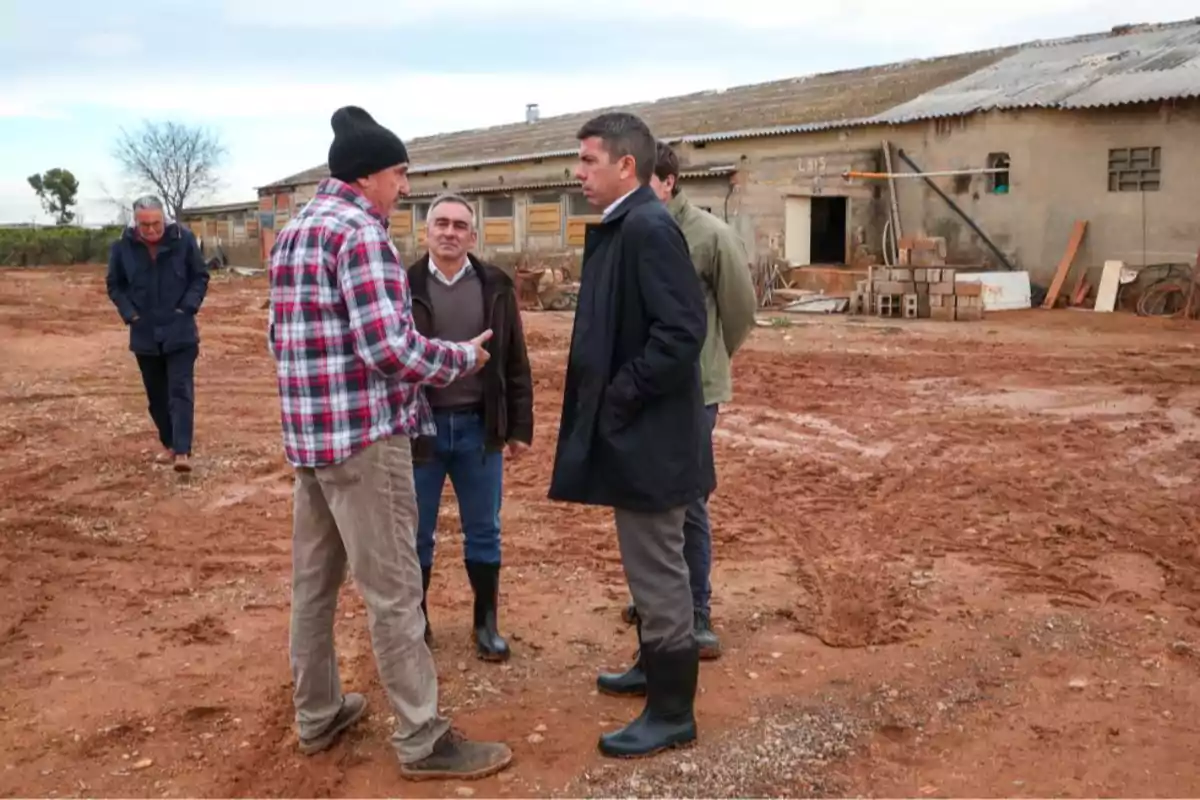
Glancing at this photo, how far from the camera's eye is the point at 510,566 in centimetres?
535

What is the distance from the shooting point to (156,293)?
691 centimetres

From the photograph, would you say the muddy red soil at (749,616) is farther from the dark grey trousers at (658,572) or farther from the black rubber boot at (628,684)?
the dark grey trousers at (658,572)

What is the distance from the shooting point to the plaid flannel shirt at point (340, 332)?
9.78 ft

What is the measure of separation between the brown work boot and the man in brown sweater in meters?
0.86

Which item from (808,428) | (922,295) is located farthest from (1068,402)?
(922,295)

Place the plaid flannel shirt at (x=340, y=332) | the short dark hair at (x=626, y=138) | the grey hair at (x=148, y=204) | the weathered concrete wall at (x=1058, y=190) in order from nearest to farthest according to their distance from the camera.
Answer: the plaid flannel shirt at (x=340, y=332) < the short dark hair at (x=626, y=138) < the grey hair at (x=148, y=204) < the weathered concrete wall at (x=1058, y=190)

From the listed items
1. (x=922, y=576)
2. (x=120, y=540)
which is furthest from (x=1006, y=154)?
(x=120, y=540)

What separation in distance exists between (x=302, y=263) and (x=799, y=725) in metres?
2.14

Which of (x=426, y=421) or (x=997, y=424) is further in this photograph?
(x=997, y=424)

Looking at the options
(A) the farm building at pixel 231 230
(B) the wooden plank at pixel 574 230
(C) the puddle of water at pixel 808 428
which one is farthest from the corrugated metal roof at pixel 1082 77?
(A) the farm building at pixel 231 230

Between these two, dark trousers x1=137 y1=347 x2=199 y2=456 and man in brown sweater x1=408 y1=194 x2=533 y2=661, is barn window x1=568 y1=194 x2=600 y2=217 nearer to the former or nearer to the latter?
dark trousers x1=137 y1=347 x2=199 y2=456

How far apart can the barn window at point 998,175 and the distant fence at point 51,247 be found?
3581 centimetres

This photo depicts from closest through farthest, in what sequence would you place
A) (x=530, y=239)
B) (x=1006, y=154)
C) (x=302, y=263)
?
(x=302, y=263) → (x=1006, y=154) → (x=530, y=239)

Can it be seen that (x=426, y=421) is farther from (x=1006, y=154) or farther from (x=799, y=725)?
(x=1006, y=154)
